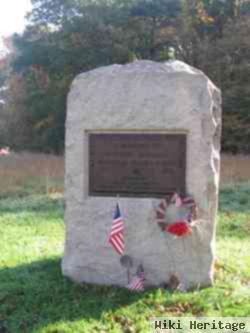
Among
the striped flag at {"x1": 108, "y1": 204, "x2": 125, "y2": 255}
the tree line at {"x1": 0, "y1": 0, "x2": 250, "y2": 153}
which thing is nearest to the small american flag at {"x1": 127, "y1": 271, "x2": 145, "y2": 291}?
the striped flag at {"x1": 108, "y1": 204, "x2": 125, "y2": 255}

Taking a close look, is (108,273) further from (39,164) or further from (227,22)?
(227,22)

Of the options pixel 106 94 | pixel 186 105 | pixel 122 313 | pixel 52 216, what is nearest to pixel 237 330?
pixel 122 313

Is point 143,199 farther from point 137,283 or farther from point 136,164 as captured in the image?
point 137,283

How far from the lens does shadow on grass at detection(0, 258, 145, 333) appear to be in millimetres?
4703

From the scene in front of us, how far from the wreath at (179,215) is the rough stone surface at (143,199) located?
0.08 meters

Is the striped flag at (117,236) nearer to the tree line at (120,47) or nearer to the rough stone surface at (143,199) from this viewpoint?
the rough stone surface at (143,199)

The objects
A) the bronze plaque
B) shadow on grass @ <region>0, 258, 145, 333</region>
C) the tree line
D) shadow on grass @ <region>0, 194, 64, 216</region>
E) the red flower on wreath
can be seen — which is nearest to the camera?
shadow on grass @ <region>0, 258, 145, 333</region>

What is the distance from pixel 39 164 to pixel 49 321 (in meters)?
14.1

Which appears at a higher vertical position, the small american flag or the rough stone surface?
the rough stone surface

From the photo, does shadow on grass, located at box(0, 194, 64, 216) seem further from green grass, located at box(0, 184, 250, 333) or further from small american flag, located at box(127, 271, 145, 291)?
small american flag, located at box(127, 271, 145, 291)

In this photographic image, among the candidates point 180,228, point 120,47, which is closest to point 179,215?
point 180,228

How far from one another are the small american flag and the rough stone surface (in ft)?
0.28

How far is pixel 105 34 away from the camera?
2788cm

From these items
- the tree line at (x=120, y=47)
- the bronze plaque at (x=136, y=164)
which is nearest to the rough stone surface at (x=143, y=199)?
the bronze plaque at (x=136, y=164)
